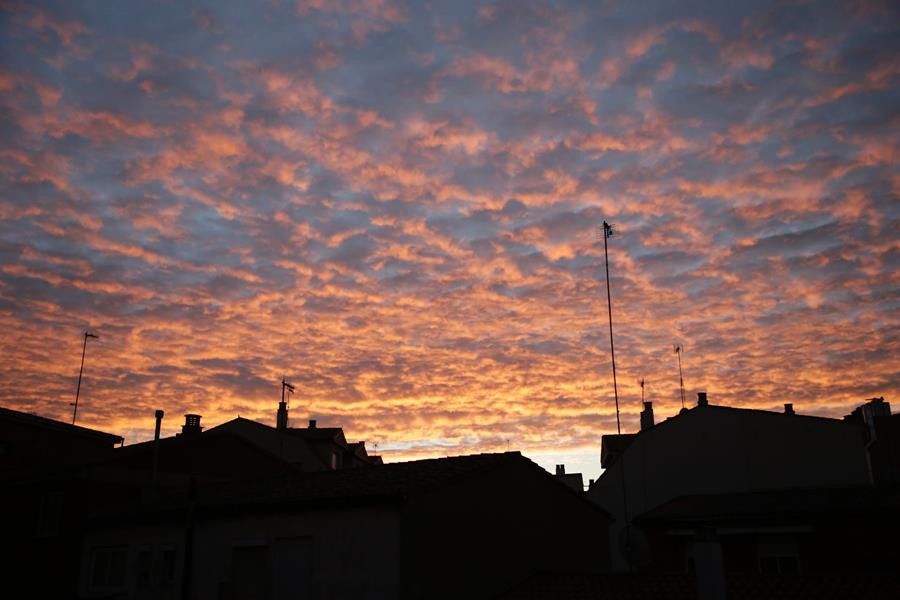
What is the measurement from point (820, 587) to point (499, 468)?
28.8 ft

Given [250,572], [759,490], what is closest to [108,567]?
[250,572]

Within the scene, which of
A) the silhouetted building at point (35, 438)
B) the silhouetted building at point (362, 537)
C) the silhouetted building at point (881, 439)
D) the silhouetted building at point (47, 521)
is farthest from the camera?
the silhouetted building at point (35, 438)

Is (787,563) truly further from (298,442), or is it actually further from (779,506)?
(298,442)

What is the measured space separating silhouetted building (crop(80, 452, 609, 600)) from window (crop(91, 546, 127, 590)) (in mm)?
50

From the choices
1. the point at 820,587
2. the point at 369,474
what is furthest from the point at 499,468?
the point at 820,587

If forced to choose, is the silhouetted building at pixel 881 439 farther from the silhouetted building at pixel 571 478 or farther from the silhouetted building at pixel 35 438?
the silhouetted building at pixel 35 438

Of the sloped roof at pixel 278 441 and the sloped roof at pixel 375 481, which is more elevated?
the sloped roof at pixel 278 441

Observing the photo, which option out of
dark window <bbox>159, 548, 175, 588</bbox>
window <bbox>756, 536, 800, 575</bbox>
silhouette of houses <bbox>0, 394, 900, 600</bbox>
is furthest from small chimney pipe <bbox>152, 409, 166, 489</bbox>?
window <bbox>756, 536, 800, 575</bbox>

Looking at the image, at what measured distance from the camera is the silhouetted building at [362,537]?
1792 centimetres

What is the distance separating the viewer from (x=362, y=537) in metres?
18.1

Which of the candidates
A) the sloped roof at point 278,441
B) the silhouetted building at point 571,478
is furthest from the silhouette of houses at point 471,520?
the silhouetted building at point 571,478

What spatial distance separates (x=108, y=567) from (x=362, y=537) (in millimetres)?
13286

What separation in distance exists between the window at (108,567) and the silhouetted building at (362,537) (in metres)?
0.05

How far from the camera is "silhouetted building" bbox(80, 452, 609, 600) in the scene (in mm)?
17922
